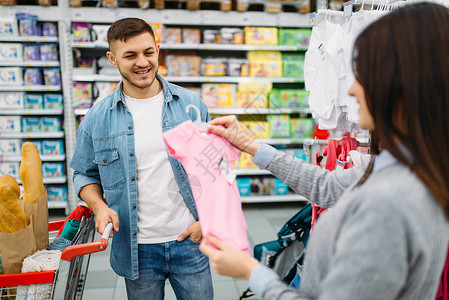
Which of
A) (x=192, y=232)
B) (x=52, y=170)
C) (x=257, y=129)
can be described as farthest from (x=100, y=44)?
(x=192, y=232)

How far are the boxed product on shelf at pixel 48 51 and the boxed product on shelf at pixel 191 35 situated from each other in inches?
57.9

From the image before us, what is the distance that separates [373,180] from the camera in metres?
0.65

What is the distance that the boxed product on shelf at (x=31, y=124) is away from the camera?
4.06m

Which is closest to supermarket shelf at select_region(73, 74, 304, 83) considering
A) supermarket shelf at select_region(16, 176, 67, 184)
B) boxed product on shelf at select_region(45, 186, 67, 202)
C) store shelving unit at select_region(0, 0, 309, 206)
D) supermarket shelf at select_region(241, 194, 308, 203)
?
store shelving unit at select_region(0, 0, 309, 206)

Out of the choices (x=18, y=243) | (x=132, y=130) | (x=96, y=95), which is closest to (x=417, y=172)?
(x=132, y=130)

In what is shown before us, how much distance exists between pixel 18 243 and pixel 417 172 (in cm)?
130

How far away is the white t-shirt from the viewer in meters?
1.43

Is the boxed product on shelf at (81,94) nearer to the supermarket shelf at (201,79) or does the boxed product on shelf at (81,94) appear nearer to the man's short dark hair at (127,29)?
the supermarket shelf at (201,79)

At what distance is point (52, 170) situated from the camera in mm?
4172

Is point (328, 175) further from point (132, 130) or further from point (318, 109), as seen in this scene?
point (318, 109)

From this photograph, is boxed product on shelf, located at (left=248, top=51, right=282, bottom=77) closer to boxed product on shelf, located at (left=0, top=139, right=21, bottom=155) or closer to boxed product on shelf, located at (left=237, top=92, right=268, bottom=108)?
boxed product on shelf, located at (left=237, top=92, right=268, bottom=108)

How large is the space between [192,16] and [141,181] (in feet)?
10.1

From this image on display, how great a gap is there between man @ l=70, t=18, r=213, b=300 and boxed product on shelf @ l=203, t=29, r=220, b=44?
2.76 m

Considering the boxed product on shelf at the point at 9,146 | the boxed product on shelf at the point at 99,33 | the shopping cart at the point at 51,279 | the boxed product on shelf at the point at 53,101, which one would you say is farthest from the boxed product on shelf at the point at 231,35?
the shopping cart at the point at 51,279
